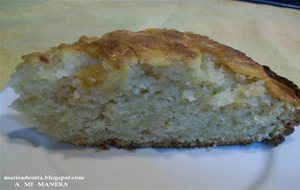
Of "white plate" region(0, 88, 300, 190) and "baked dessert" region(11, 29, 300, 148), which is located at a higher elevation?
"baked dessert" region(11, 29, 300, 148)

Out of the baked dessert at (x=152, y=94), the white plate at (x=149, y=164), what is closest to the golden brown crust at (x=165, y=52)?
the baked dessert at (x=152, y=94)

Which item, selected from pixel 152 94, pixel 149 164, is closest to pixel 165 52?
pixel 152 94

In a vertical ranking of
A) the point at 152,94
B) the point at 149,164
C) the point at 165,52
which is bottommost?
the point at 149,164

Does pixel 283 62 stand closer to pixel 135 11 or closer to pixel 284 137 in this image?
pixel 284 137

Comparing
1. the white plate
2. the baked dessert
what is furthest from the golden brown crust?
the white plate

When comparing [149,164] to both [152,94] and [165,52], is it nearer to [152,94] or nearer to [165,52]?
[152,94]

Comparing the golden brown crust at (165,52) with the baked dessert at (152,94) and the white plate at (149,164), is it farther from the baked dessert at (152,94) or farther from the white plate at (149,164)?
the white plate at (149,164)

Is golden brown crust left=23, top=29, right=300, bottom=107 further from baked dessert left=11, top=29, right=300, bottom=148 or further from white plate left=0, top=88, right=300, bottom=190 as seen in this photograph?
white plate left=0, top=88, right=300, bottom=190
